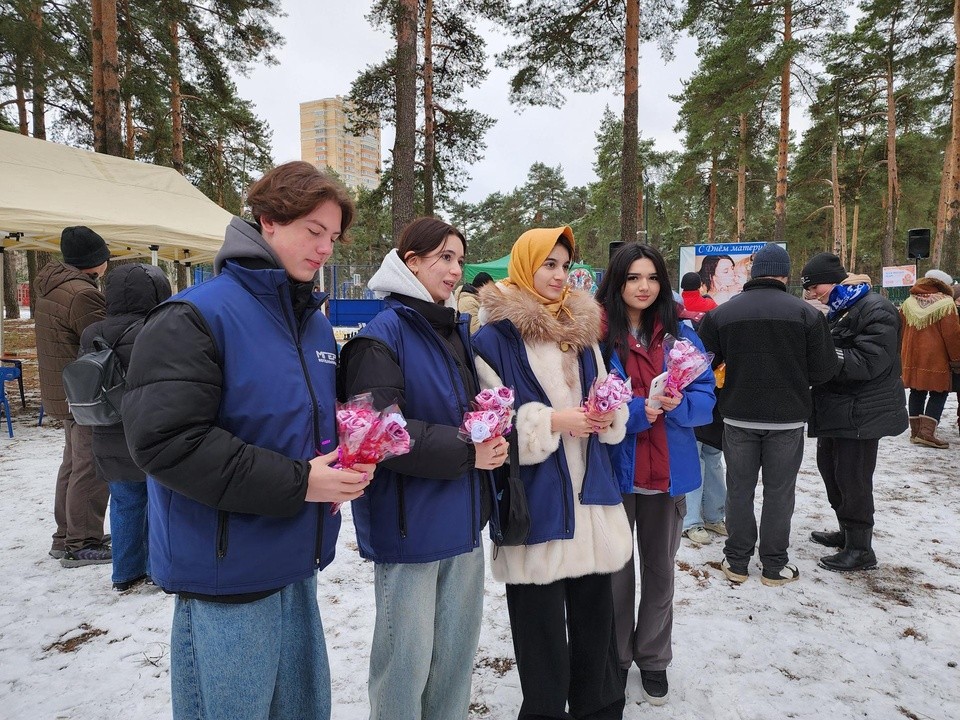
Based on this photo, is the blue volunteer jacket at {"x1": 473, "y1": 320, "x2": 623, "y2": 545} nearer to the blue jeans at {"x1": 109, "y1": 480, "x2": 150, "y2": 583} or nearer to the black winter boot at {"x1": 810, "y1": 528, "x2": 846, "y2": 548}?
the blue jeans at {"x1": 109, "y1": 480, "x2": 150, "y2": 583}

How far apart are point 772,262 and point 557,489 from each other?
2.43 metres

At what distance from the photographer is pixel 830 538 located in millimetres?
4148

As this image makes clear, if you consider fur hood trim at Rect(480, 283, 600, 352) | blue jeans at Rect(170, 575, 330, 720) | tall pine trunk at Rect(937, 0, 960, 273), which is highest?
tall pine trunk at Rect(937, 0, 960, 273)

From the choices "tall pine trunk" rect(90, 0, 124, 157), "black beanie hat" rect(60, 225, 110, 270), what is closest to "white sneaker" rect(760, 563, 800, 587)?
"black beanie hat" rect(60, 225, 110, 270)

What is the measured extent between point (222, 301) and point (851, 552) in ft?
14.3

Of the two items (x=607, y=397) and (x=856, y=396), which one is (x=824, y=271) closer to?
(x=856, y=396)

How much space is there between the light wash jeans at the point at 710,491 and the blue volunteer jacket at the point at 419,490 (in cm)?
321

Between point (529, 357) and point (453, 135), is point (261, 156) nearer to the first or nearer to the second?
point (453, 135)

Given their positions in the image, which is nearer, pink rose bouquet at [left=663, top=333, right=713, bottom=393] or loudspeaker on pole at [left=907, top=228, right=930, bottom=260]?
pink rose bouquet at [left=663, top=333, right=713, bottom=393]

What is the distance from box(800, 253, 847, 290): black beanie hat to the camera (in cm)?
378

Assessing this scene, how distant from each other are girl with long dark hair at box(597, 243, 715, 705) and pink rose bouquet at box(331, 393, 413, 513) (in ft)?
4.51

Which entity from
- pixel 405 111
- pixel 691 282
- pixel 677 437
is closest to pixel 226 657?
pixel 677 437

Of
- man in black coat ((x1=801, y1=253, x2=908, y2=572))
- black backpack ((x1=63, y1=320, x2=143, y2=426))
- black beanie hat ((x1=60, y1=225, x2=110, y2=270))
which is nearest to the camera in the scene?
black backpack ((x1=63, y1=320, x2=143, y2=426))

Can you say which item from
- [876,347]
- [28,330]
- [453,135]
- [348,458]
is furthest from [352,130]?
[28,330]
